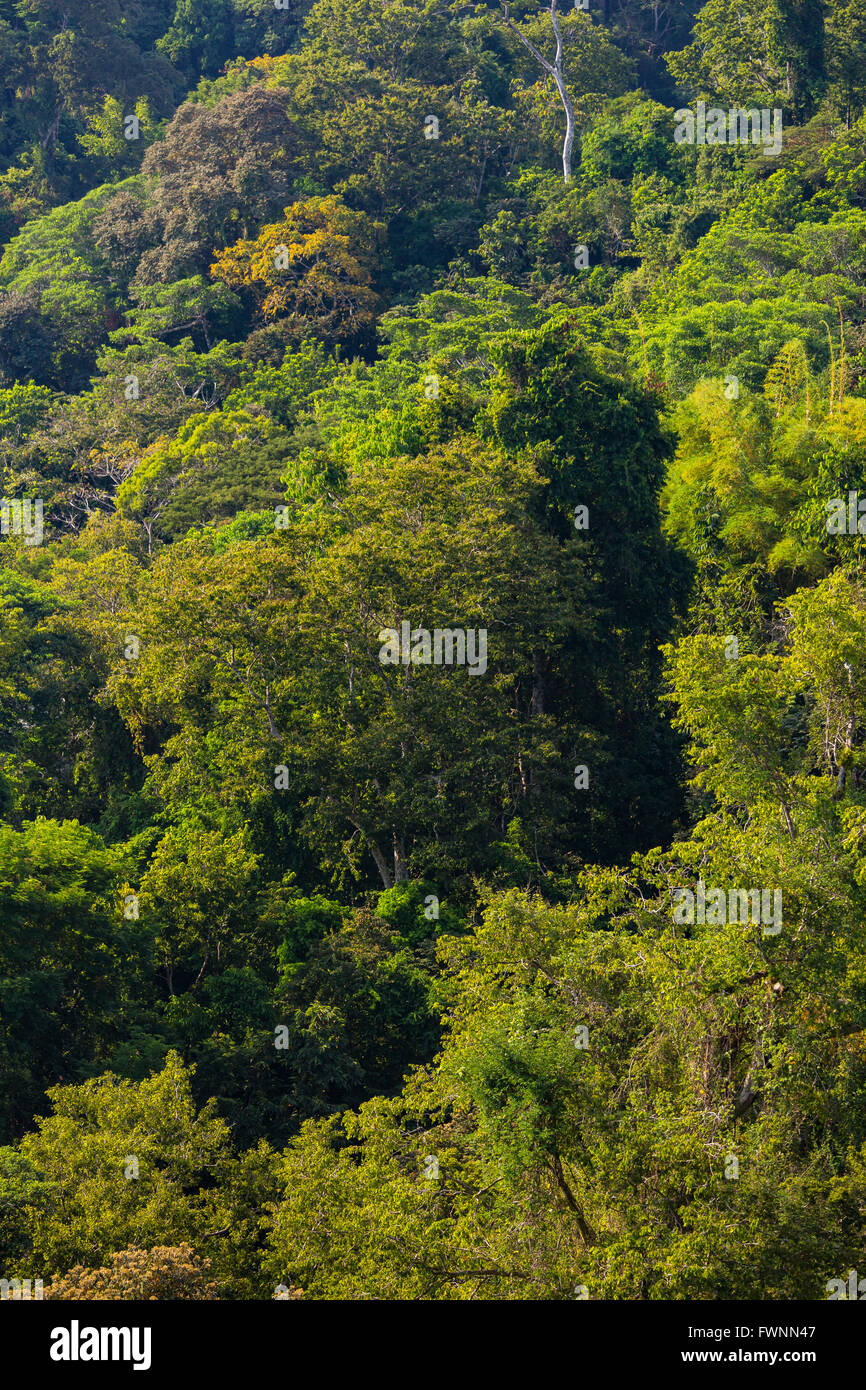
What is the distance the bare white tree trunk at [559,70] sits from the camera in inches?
2116

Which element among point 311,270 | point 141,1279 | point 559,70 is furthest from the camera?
point 559,70

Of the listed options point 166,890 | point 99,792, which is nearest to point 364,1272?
point 166,890

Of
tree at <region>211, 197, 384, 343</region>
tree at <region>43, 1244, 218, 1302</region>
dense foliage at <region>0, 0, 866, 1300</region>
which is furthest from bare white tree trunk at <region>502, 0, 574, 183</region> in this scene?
tree at <region>43, 1244, 218, 1302</region>

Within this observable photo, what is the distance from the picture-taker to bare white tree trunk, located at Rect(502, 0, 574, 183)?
176 ft

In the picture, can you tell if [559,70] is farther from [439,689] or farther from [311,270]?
[439,689]

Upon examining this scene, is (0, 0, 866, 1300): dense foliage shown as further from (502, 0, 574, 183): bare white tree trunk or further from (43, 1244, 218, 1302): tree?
(502, 0, 574, 183): bare white tree trunk

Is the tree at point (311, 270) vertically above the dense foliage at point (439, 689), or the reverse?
the tree at point (311, 270)

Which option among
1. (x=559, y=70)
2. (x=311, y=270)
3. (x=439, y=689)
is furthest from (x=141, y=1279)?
(x=559, y=70)

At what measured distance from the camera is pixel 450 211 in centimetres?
5184

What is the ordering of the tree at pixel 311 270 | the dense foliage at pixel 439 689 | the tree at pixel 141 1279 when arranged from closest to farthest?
1. the tree at pixel 141 1279
2. the dense foliage at pixel 439 689
3. the tree at pixel 311 270

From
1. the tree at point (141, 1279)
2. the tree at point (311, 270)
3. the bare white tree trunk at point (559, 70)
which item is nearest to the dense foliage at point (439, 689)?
the tree at point (141, 1279)

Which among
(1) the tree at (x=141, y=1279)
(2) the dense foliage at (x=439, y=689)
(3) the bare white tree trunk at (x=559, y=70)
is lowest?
(1) the tree at (x=141, y=1279)

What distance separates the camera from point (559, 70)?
56219mm

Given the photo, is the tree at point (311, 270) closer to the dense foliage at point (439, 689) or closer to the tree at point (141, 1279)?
the dense foliage at point (439, 689)
